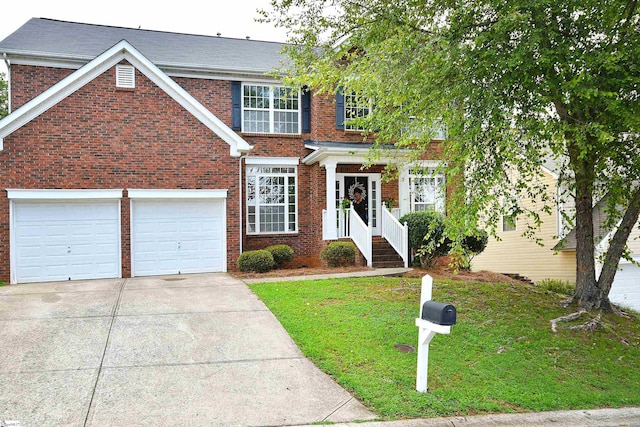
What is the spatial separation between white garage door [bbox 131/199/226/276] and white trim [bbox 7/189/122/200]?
2.16ft

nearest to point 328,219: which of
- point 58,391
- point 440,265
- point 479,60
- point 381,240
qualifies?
point 381,240

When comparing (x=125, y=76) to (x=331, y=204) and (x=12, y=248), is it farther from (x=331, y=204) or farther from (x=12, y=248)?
(x=331, y=204)

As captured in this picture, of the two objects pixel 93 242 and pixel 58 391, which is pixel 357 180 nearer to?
pixel 93 242

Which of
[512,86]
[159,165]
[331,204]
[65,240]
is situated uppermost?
[512,86]

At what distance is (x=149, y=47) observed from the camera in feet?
56.9

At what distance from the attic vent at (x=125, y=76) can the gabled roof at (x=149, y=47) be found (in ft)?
6.97

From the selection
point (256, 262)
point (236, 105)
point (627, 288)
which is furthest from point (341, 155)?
point (627, 288)

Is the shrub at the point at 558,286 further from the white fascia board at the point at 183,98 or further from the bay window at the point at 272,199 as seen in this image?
the white fascia board at the point at 183,98

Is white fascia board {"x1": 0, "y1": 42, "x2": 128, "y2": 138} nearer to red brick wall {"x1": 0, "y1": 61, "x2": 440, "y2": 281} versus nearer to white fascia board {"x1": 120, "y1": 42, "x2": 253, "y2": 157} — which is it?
red brick wall {"x1": 0, "y1": 61, "x2": 440, "y2": 281}

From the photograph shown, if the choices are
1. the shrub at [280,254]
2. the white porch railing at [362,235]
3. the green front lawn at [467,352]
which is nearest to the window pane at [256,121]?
the shrub at [280,254]

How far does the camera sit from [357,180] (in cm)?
1709

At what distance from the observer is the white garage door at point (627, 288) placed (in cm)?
1457

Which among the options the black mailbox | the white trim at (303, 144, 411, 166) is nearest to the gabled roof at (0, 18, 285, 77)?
the white trim at (303, 144, 411, 166)

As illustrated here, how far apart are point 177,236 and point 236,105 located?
16.6 feet
